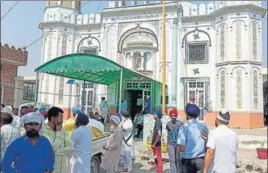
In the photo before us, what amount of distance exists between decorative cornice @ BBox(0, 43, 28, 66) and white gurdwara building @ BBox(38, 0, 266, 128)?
4680 millimetres

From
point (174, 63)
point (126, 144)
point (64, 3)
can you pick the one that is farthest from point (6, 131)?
point (64, 3)

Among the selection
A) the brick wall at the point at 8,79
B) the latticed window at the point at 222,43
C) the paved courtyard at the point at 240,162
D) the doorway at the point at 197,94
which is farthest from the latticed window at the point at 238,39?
the brick wall at the point at 8,79

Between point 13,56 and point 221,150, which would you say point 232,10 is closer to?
point 13,56

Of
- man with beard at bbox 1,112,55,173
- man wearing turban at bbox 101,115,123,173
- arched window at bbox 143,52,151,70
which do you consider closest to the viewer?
man with beard at bbox 1,112,55,173

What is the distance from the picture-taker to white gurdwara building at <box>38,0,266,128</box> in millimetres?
17781

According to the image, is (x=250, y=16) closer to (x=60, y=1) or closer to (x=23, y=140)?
(x=60, y=1)

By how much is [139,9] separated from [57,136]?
17.6 m

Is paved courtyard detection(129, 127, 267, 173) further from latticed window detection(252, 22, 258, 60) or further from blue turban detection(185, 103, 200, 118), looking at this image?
latticed window detection(252, 22, 258, 60)

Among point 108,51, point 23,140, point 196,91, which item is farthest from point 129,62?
point 23,140

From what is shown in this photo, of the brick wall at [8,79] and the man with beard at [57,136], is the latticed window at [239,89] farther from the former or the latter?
the man with beard at [57,136]

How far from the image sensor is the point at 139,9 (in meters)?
20.5

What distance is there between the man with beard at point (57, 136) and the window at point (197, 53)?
16276mm

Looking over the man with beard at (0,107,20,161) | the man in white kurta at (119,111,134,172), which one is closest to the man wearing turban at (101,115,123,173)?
the man in white kurta at (119,111,134,172)

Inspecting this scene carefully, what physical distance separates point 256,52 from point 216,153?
1568cm
